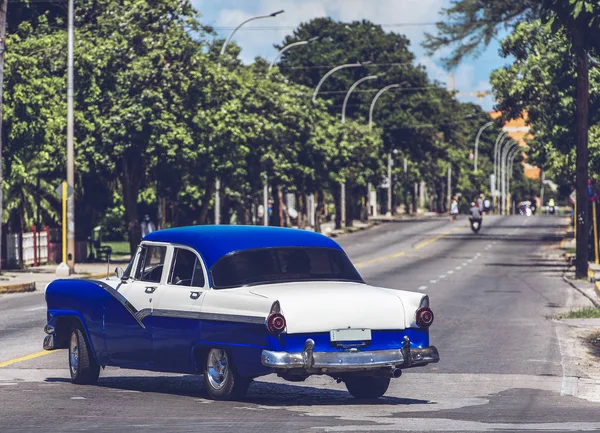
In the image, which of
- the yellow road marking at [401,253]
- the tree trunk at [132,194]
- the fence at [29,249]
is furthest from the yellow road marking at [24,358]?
the tree trunk at [132,194]

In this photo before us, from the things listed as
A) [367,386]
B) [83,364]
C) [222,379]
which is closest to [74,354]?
[83,364]

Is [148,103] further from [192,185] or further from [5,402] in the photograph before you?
[5,402]

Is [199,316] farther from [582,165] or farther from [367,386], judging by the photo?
[582,165]

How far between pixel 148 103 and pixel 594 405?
35212 millimetres

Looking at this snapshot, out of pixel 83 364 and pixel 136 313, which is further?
pixel 83 364

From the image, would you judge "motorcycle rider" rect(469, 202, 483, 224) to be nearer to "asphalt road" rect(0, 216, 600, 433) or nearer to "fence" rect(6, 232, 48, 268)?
"fence" rect(6, 232, 48, 268)

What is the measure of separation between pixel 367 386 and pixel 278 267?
4.79 ft

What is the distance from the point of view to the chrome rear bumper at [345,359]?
10969 millimetres

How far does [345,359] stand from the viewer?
36.7 feet

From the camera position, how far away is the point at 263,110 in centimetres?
6134

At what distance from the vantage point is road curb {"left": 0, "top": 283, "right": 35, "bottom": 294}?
32128 millimetres

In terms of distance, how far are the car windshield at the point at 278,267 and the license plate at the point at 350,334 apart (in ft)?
3.01

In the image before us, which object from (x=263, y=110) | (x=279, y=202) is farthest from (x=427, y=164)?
(x=263, y=110)

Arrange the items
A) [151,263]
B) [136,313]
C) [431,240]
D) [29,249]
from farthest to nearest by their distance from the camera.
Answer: [431,240], [29,249], [151,263], [136,313]
